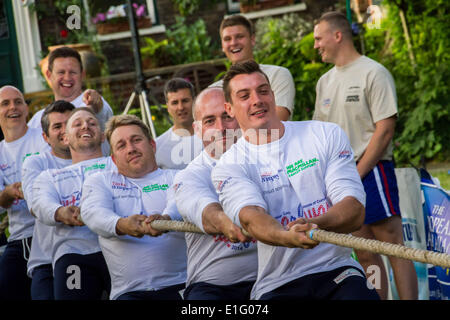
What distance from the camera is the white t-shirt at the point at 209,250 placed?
348cm

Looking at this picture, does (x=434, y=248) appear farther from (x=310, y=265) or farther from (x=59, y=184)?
(x=59, y=184)

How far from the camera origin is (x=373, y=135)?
454 cm

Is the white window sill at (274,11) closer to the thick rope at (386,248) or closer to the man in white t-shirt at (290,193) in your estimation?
the man in white t-shirt at (290,193)

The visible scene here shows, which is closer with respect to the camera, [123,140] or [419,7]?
[123,140]

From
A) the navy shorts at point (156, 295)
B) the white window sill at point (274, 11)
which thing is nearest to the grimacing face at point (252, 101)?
the navy shorts at point (156, 295)

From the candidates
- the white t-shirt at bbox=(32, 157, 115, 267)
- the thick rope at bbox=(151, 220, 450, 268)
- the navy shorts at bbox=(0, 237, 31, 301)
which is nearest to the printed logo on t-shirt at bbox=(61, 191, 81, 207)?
the white t-shirt at bbox=(32, 157, 115, 267)

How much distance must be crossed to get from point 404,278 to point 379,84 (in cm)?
117

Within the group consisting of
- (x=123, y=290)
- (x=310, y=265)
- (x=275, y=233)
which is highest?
(x=275, y=233)

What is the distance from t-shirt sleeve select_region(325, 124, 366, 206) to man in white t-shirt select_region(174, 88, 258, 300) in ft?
1.63

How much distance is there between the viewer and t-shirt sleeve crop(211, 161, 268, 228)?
3.08 metres

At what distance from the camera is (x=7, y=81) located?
36.3 ft

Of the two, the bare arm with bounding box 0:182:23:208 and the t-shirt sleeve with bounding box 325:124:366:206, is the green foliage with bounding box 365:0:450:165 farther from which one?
the t-shirt sleeve with bounding box 325:124:366:206

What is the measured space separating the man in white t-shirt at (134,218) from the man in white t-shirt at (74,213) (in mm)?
245
